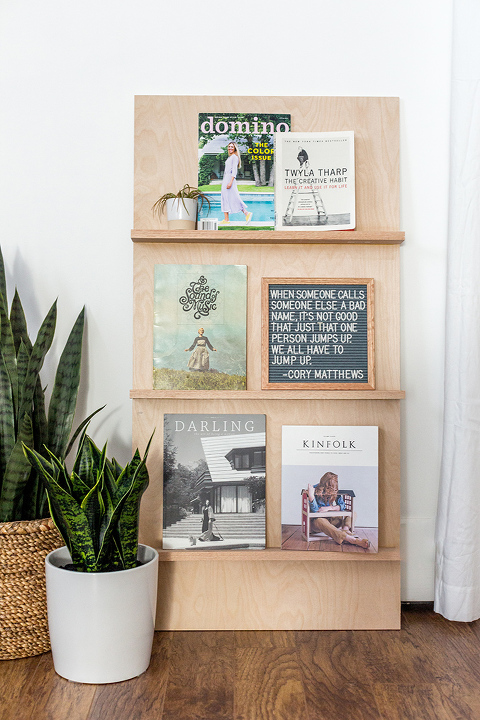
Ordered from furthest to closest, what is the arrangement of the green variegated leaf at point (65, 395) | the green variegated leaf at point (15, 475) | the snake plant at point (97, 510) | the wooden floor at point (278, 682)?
the green variegated leaf at point (65, 395)
the green variegated leaf at point (15, 475)
the snake plant at point (97, 510)
the wooden floor at point (278, 682)

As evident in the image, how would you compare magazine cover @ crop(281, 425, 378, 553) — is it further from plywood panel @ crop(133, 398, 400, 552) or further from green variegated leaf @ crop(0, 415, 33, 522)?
green variegated leaf @ crop(0, 415, 33, 522)

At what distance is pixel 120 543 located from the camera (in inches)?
55.7

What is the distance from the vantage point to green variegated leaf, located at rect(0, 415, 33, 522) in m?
1.47

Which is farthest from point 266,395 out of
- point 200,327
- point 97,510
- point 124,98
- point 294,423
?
point 124,98

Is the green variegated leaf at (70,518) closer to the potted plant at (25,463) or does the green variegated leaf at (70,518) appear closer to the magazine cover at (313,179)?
the potted plant at (25,463)

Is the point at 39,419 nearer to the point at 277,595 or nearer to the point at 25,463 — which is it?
the point at 25,463

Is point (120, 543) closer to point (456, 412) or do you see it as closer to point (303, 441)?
point (303, 441)

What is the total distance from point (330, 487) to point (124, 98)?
4.17 ft

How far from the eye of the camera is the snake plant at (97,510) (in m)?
1.36

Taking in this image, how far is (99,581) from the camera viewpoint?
1.34 metres

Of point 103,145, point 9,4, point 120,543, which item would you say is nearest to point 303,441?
point 120,543

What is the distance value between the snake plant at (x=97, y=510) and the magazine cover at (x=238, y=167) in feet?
2.43

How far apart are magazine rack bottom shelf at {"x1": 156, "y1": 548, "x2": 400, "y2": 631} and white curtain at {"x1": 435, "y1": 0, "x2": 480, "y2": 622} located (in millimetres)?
180

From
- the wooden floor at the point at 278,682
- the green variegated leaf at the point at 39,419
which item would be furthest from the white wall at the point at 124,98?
the wooden floor at the point at 278,682
